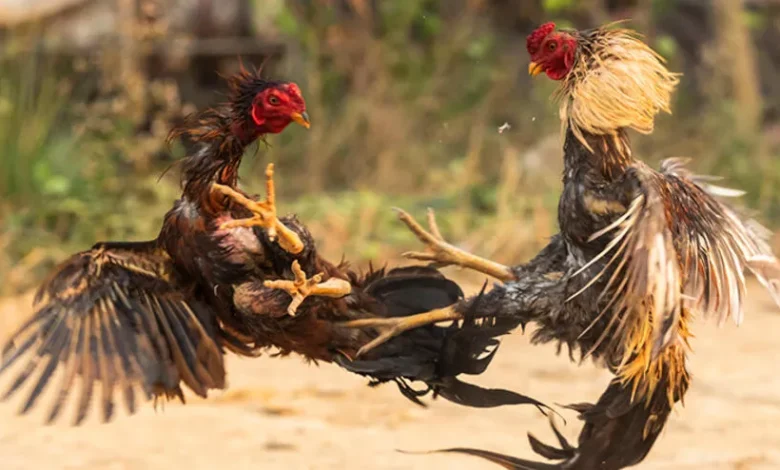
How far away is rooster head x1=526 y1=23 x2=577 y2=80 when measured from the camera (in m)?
2.97

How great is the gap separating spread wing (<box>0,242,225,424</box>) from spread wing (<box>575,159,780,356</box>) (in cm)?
113

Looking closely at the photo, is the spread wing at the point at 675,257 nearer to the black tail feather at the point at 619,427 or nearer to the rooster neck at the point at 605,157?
the rooster neck at the point at 605,157

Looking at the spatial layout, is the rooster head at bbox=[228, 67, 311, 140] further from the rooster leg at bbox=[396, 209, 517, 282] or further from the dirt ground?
the dirt ground

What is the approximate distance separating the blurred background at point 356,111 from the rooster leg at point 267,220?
3.61 m

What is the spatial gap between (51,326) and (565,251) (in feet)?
4.60

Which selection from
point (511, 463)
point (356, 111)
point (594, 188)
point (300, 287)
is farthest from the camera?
point (356, 111)

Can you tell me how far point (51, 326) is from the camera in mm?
3150

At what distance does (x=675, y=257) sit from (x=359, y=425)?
221cm

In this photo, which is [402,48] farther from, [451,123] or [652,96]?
[652,96]

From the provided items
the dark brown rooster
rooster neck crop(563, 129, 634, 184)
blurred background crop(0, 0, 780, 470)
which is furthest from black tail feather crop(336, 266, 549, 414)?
blurred background crop(0, 0, 780, 470)

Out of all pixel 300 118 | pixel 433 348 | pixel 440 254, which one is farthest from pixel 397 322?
pixel 300 118

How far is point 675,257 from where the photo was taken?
106 inches

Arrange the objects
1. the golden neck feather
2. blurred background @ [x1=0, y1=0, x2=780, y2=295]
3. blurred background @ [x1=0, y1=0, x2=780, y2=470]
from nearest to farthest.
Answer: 1. the golden neck feather
2. blurred background @ [x1=0, y1=0, x2=780, y2=470]
3. blurred background @ [x1=0, y1=0, x2=780, y2=295]

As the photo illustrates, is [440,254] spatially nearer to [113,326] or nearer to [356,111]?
[113,326]
